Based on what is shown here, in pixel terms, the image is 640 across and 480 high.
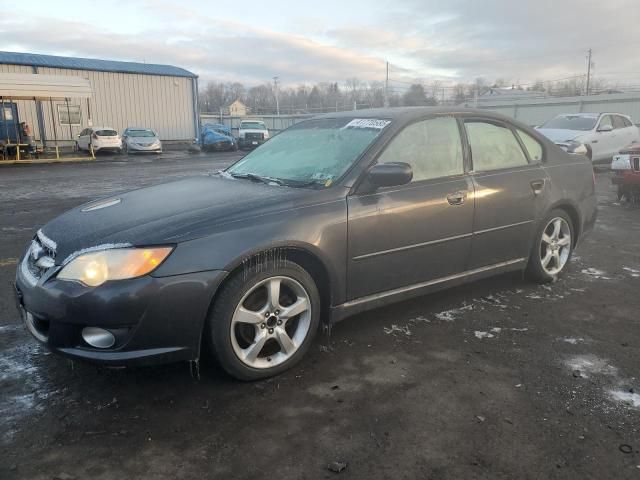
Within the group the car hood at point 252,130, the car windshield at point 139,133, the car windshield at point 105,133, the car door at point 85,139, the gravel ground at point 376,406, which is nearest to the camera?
the gravel ground at point 376,406

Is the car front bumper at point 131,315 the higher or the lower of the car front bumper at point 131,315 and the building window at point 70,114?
the lower

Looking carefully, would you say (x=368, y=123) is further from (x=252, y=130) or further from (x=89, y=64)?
(x=89, y=64)

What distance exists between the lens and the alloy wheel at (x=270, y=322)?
2.95 metres

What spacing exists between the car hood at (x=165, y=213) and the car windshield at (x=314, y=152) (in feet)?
0.84

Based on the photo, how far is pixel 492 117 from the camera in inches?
172

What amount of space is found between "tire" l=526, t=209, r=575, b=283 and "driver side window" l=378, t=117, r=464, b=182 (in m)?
1.14

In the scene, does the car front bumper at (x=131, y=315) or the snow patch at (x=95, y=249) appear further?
the snow patch at (x=95, y=249)

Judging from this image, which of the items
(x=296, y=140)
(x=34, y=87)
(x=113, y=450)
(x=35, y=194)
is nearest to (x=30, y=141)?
(x=34, y=87)

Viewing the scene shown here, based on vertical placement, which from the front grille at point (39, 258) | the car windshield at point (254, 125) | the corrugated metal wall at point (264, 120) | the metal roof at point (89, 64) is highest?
the metal roof at point (89, 64)

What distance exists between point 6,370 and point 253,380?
150 cm

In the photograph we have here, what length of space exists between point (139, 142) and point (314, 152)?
23983 millimetres

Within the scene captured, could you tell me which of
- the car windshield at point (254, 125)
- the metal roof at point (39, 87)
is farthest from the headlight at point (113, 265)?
the car windshield at point (254, 125)

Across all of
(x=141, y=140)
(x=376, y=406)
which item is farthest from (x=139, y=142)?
(x=376, y=406)

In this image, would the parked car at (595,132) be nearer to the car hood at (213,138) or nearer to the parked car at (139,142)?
the parked car at (139,142)
